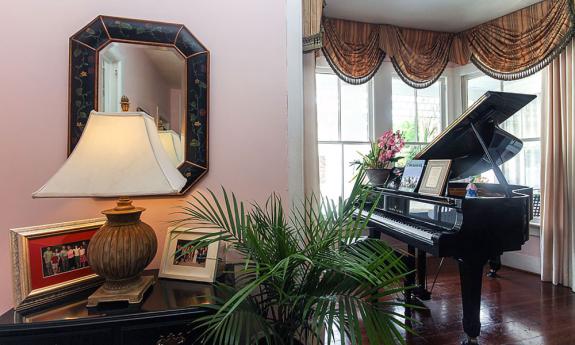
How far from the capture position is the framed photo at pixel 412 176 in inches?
96.2

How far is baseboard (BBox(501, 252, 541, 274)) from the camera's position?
3.41 metres

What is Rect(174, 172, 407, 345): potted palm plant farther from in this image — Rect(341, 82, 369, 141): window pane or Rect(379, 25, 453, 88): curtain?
Rect(379, 25, 453, 88): curtain

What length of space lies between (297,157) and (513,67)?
322 centimetres

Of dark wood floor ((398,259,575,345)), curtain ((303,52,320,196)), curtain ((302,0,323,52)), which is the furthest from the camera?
curtain ((303,52,320,196))

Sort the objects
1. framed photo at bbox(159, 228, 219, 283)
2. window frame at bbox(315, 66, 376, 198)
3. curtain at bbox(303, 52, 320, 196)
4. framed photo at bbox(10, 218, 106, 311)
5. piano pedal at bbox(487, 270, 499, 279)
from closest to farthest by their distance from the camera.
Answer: framed photo at bbox(10, 218, 106, 311) → framed photo at bbox(159, 228, 219, 283) → curtain at bbox(303, 52, 320, 196) → piano pedal at bbox(487, 270, 499, 279) → window frame at bbox(315, 66, 376, 198)

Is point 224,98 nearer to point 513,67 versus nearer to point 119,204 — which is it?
point 119,204

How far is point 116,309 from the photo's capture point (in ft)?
3.23

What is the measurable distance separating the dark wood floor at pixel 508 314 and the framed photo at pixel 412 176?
104 cm

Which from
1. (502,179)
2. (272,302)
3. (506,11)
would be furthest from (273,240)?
(506,11)

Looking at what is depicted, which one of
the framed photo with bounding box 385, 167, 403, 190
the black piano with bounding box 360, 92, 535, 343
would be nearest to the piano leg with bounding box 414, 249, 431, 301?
the black piano with bounding box 360, 92, 535, 343

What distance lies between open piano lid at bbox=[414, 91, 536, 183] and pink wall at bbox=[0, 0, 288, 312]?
1.38 metres

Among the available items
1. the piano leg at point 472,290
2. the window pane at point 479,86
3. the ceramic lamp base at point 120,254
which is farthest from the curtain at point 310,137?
the window pane at point 479,86

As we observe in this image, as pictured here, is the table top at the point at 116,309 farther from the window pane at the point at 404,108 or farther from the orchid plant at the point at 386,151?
the window pane at the point at 404,108

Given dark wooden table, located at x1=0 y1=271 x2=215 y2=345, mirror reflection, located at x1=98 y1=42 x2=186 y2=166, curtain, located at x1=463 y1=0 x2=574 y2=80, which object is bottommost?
dark wooden table, located at x1=0 y1=271 x2=215 y2=345
